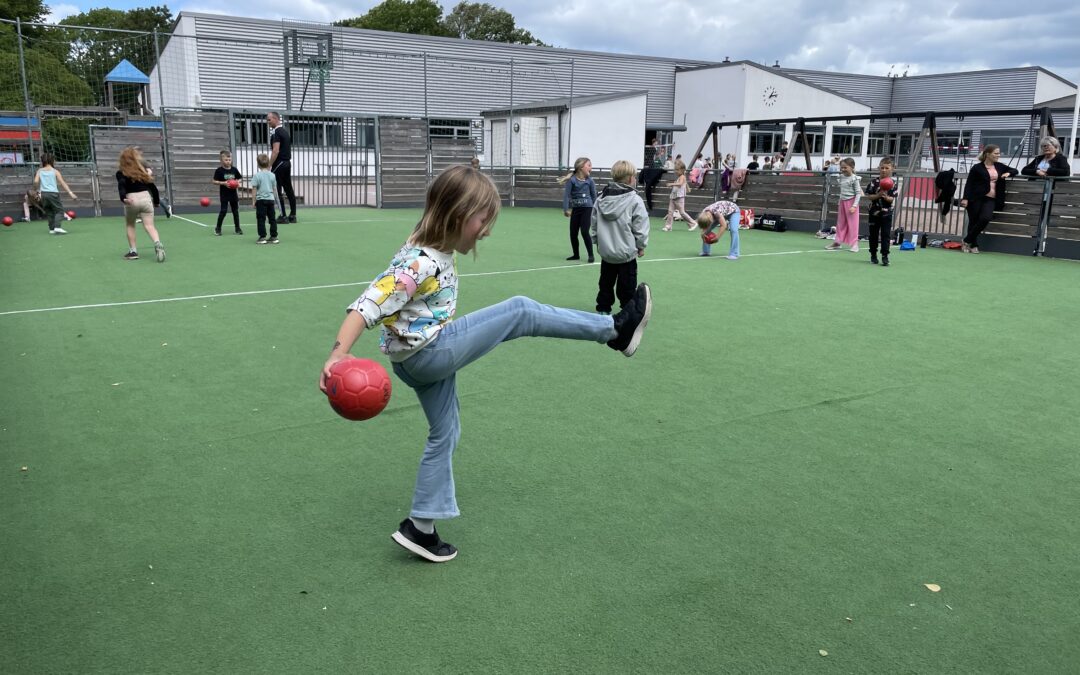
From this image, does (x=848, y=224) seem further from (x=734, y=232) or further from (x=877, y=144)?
(x=877, y=144)

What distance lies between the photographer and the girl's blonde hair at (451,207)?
3.19 meters

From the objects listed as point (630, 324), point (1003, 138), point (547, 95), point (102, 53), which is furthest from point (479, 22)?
point (630, 324)

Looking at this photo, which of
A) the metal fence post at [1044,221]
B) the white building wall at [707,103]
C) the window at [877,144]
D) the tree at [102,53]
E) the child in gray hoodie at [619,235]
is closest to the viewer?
the child in gray hoodie at [619,235]

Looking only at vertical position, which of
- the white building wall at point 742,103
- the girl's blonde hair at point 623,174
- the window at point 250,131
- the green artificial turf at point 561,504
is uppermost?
the white building wall at point 742,103

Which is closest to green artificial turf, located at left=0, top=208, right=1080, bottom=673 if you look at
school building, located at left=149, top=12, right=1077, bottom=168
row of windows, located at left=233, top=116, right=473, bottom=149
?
row of windows, located at left=233, top=116, right=473, bottom=149

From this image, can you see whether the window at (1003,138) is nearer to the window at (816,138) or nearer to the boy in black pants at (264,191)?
the window at (816,138)

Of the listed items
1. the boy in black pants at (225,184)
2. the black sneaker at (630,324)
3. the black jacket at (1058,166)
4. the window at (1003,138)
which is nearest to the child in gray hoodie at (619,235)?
the black sneaker at (630,324)

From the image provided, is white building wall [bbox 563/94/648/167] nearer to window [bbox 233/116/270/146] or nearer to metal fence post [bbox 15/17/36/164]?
window [bbox 233/116/270/146]

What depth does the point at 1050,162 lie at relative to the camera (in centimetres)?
1516

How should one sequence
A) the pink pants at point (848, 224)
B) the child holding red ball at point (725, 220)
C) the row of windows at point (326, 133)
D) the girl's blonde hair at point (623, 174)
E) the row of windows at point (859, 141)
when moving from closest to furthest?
the girl's blonde hair at point (623, 174), the child holding red ball at point (725, 220), the pink pants at point (848, 224), the row of windows at point (326, 133), the row of windows at point (859, 141)

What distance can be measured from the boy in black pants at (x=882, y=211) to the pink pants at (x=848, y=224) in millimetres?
1482

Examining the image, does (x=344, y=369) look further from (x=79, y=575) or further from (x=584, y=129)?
(x=584, y=129)

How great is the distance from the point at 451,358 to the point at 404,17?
230ft

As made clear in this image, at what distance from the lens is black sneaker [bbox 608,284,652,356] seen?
12.9ft
